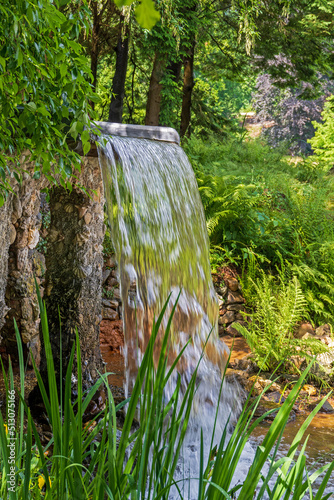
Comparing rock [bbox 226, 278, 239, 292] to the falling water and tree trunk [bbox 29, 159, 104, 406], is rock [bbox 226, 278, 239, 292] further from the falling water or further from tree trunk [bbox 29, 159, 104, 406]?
tree trunk [bbox 29, 159, 104, 406]

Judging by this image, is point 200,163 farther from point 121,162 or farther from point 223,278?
point 121,162

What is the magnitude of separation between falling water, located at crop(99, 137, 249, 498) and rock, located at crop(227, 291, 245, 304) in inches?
93.4

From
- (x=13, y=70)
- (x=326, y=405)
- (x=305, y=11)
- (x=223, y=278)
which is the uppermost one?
(x=305, y=11)

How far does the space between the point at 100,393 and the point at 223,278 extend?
3.33 metres

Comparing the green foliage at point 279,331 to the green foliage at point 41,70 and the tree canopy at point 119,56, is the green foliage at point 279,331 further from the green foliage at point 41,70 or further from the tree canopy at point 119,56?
the green foliage at point 41,70

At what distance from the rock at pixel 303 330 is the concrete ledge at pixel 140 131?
3103mm

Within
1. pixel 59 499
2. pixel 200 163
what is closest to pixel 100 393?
pixel 59 499

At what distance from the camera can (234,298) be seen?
673 cm

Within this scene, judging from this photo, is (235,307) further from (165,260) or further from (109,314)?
(165,260)

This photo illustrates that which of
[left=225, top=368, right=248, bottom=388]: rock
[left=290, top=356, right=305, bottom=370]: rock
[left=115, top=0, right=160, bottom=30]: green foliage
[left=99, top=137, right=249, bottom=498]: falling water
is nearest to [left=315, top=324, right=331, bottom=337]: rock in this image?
[left=290, top=356, right=305, bottom=370]: rock

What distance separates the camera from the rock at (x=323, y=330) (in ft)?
19.4

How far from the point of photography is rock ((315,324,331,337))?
590 centimetres

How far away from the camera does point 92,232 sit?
3.72m

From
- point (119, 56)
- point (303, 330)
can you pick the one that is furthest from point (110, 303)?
point (119, 56)
